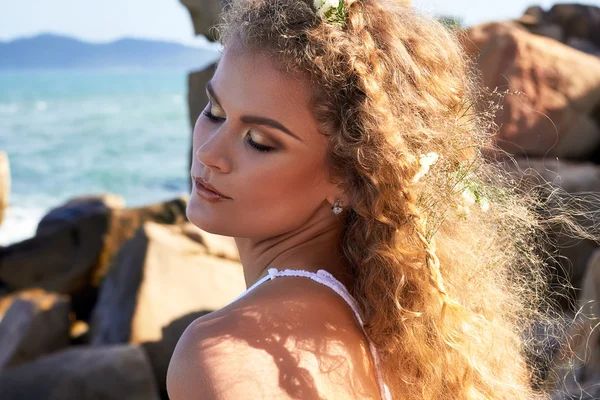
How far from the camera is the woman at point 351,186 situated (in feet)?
5.38

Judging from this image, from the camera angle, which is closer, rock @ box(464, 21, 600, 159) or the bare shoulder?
the bare shoulder

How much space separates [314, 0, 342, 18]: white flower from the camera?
65.3 inches

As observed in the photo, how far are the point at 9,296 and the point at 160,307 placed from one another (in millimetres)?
3746

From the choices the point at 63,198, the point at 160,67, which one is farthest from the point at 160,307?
the point at 160,67

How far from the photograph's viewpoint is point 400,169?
1.65m

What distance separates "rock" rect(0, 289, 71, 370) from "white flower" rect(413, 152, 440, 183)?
16.4 ft

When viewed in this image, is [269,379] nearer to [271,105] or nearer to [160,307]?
[271,105]

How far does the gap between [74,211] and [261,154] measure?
26.6ft

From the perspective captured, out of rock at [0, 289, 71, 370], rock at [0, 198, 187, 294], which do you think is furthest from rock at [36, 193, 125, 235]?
rock at [0, 289, 71, 370]

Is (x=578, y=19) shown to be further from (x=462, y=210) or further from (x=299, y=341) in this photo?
(x=299, y=341)

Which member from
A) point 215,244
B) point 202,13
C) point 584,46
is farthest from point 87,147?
point 215,244

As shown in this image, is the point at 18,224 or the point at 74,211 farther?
the point at 18,224

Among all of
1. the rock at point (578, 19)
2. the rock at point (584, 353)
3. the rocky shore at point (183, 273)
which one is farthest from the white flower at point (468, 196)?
the rock at point (578, 19)

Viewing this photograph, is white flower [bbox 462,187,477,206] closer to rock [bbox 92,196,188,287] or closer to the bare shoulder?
the bare shoulder
